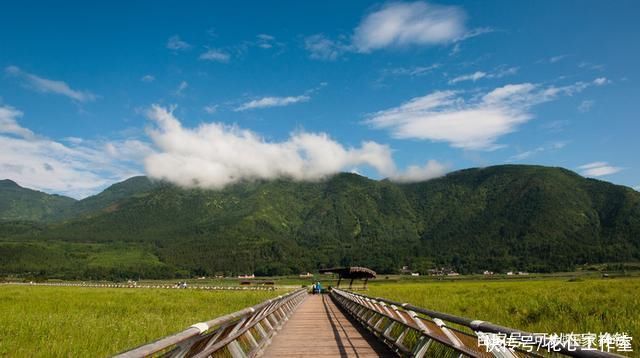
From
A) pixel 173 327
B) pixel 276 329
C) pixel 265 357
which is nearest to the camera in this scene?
pixel 265 357

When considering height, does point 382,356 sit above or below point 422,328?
below

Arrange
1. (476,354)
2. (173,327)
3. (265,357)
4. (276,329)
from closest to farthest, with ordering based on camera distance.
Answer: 1. (476,354)
2. (265,357)
3. (173,327)
4. (276,329)

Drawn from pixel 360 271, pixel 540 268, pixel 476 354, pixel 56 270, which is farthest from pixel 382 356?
pixel 56 270

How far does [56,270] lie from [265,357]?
713 ft

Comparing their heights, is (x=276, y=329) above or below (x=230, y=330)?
below

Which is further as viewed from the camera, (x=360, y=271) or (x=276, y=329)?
(x=360, y=271)

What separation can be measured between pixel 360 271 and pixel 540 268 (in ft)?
568

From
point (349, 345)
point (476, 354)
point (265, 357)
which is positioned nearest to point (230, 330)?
point (265, 357)

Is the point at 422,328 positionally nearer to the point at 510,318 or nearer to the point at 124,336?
the point at 124,336

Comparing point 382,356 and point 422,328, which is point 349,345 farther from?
point 422,328

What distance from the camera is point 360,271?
144 ft

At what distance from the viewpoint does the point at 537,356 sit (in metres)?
4.96

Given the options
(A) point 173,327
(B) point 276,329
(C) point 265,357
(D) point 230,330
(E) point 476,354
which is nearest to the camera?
(E) point 476,354

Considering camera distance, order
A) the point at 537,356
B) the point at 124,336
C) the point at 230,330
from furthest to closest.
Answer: the point at 124,336 → the point at 230,330 → the point at 537,356
